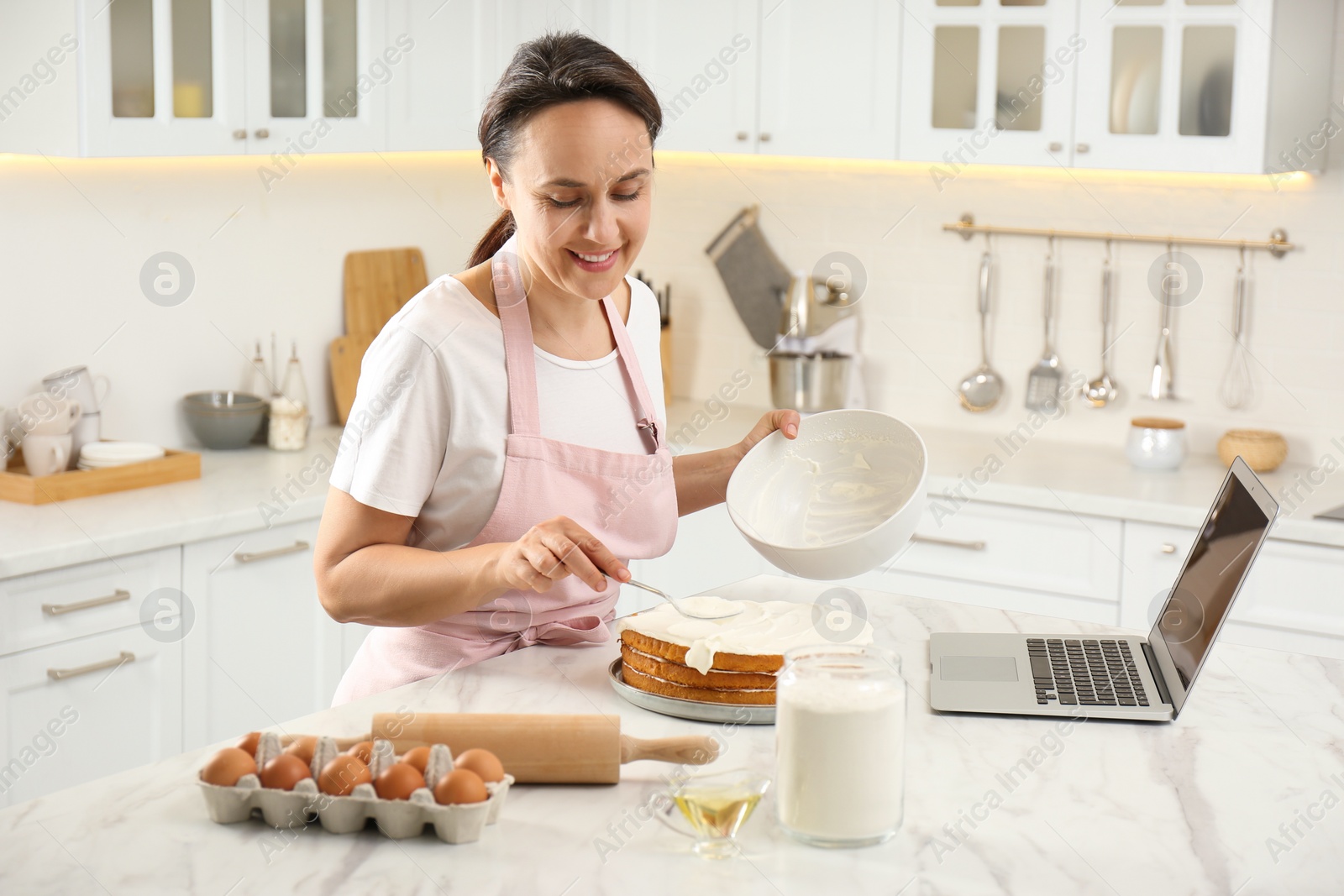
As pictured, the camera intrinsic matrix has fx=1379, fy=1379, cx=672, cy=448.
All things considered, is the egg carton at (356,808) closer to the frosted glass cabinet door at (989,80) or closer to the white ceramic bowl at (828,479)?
the white ceramic bowl at (828,479)

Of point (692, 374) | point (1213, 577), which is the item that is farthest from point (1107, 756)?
point (692, 374)

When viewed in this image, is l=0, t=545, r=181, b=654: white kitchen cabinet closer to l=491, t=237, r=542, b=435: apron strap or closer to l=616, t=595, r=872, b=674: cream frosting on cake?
l=491, t=237, r=542, b=435: apron strap

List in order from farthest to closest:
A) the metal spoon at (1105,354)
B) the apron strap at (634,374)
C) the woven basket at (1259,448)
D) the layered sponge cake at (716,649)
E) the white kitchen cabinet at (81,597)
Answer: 1. the metal spoon at (1105,354)
2. the woven basket at (1259,448)
3. the white kitchen cabinet at (81,597)
4. the apron strap at (634,374)
5. the layered sponge cake at (716,649)

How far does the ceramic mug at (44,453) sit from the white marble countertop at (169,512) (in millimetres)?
87

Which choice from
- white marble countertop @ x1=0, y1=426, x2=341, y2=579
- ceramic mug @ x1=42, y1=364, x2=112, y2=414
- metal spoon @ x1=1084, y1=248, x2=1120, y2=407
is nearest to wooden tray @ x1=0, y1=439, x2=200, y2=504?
white marble countertop @ x1=0, y1=426, x2=341, y2=579

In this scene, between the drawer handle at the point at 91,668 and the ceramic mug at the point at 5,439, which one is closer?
the drawer handle at the point at 91,668

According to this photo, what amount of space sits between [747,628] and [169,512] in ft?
5.34

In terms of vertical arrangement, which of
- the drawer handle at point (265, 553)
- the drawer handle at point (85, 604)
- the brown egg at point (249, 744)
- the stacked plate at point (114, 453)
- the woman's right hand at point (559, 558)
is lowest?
the drawer handle at point (85, 604)

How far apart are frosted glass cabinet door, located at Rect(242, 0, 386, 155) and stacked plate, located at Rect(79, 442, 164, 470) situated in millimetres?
677

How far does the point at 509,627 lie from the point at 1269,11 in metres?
2.13

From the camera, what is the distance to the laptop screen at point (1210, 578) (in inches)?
54.4

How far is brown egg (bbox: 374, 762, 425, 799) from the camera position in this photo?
3.59 feet

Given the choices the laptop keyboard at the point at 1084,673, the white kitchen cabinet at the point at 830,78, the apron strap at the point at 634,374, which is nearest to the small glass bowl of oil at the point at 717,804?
the laptop keyboard at the point at 1084,673

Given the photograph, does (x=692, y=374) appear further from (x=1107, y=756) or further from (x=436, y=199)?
(x=1107, y=756)
